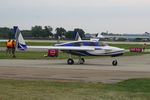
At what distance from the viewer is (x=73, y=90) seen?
12.5 meters

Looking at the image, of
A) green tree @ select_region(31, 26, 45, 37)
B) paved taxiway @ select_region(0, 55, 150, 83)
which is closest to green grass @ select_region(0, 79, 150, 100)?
paved taxiway @ select_region(0, 55, 150, 83)

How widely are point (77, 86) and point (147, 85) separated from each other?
8.84 ft

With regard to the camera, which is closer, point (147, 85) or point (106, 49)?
point (147, 85)

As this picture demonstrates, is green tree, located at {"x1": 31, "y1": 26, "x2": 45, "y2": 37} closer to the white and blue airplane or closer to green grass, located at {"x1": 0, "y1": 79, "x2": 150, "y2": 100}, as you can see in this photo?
the white and blue airplane

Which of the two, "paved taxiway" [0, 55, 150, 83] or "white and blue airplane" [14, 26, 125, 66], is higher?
"white and blue airplane" [14, 26, 125, 66]

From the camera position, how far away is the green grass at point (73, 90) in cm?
1105

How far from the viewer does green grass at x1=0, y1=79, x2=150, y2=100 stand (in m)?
11.1

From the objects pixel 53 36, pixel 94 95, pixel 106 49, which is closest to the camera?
pixel 94 95

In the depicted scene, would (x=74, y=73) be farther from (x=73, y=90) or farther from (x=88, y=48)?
(x=88, y=48)

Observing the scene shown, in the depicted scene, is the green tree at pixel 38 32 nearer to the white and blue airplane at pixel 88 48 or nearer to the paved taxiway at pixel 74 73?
the white and blue airplane at pixel 88 48

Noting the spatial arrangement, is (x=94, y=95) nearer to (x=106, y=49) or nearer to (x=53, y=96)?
(x=53, y=96)

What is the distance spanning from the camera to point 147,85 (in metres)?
13.7

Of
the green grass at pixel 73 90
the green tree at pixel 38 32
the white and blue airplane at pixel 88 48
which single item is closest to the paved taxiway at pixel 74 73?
the green grass at pixel 73 90

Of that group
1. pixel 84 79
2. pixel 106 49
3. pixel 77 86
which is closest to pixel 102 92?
pixel 77 86
